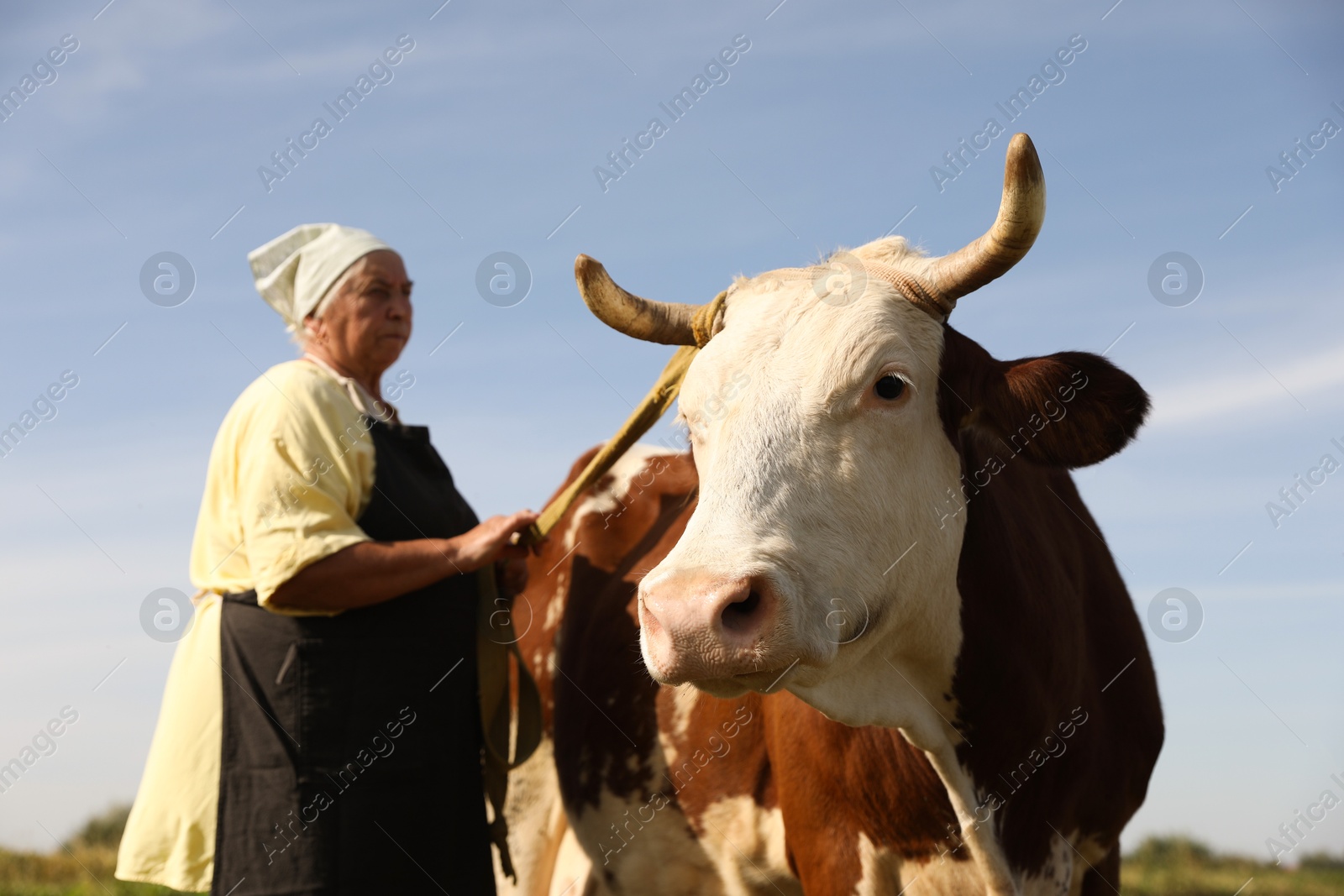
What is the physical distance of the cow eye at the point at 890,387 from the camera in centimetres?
290

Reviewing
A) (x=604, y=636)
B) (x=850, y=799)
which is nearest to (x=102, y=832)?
(x=604, y=636)

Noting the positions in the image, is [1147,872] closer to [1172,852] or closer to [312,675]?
[1172,852]

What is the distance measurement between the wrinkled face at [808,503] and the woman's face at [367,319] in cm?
103

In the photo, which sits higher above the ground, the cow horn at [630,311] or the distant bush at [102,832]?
the cow horn at [630,311]

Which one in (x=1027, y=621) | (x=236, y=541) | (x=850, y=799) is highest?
(x=236, y=541)

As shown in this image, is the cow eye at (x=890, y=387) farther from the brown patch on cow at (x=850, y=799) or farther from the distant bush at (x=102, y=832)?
the distant bush at (x=102, y=832)

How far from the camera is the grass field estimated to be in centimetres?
700

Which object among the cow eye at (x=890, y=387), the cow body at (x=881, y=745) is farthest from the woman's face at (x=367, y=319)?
the cow eye at (x=890, y=387)

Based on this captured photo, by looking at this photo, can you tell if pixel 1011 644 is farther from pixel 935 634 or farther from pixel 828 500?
pixel 828 500

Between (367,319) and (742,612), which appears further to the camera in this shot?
(367,319)

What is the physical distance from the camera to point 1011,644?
315 cm

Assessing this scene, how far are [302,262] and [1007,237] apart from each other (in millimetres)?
2076

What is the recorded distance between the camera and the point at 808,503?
271cm

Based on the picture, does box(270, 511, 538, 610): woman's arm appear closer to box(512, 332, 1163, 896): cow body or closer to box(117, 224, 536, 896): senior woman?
box(117, 224, 536, 896): senior woman
